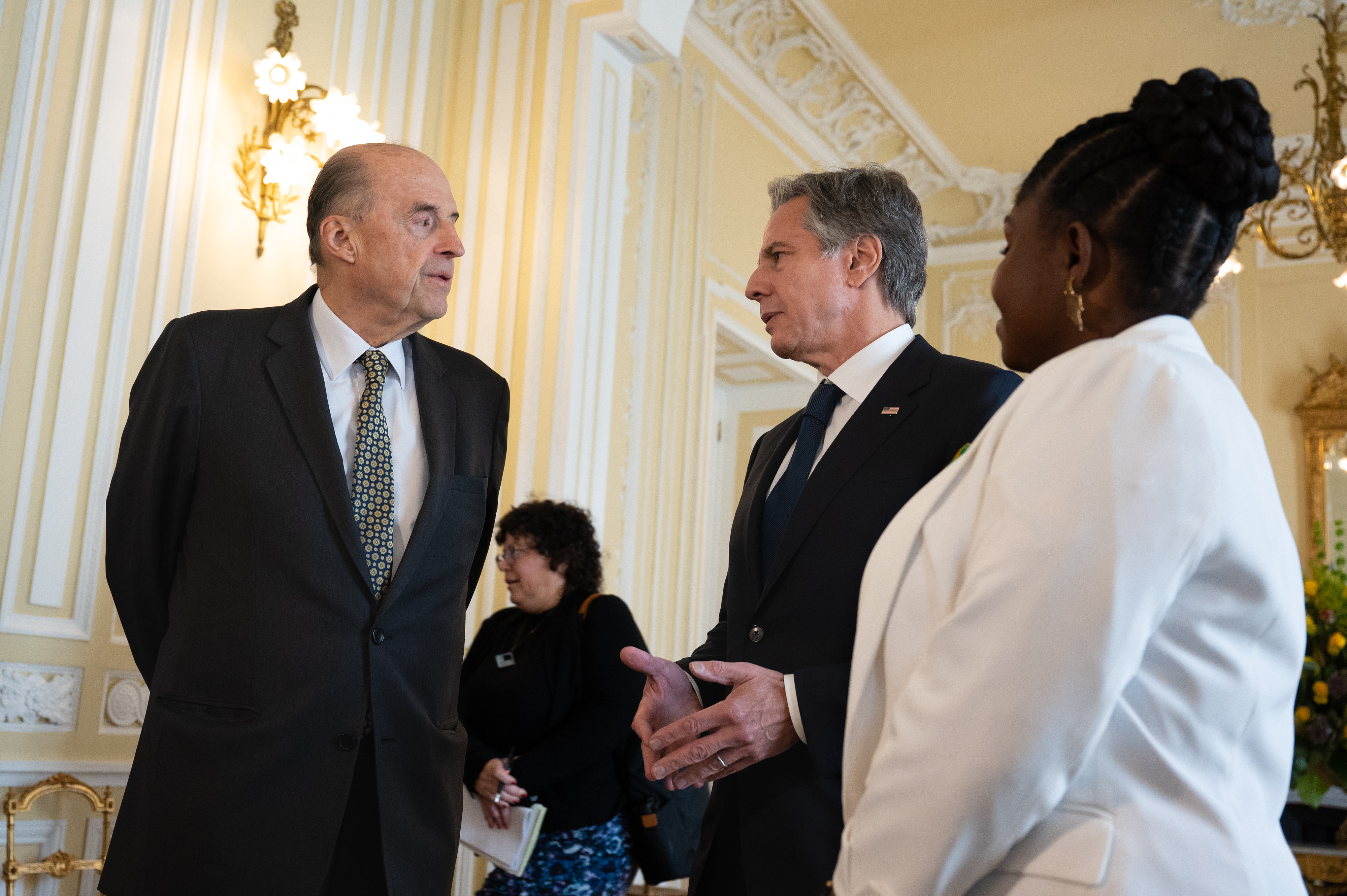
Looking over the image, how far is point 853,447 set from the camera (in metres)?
1.63

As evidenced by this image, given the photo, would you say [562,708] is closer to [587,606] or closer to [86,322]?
[587,606]

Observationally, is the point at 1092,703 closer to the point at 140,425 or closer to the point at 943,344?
the point at 140,425

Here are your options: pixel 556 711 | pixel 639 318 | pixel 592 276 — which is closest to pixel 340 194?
pixel 556 711

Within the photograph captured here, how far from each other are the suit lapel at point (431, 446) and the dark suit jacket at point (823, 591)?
51cm

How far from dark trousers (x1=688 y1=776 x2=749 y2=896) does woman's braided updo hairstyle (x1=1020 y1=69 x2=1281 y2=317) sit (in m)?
0.90

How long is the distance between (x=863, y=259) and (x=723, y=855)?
39.0 inches

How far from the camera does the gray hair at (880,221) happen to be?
6.34 feet

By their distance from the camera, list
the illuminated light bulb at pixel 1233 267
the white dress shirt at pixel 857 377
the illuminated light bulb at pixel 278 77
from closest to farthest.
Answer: the white dress shirt at pixel 857 377 → the illuminated light bulb at pixel 278 77 → the illuminated light bulb at pixel 1233 267

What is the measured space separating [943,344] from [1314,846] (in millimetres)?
5236

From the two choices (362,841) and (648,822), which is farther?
(648,822)

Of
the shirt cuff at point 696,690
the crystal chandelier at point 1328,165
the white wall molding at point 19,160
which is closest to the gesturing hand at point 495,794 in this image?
the shirt cuff at point 696,690

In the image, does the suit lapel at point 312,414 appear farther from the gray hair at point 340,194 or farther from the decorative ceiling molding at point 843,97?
the decorative ceiling molding at point 843,97

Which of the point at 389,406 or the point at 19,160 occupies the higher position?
the point at 19,160

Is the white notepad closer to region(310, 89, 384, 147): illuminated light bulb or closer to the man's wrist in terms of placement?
the man's wrist
